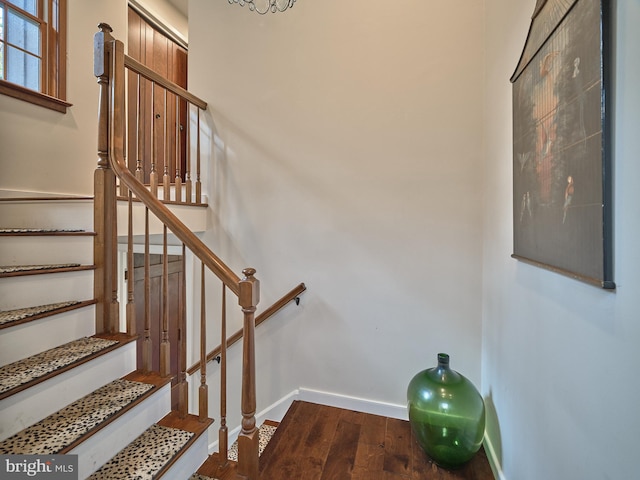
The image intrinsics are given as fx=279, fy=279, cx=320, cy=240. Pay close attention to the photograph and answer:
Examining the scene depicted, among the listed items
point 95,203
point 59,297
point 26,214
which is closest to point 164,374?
point 59,297

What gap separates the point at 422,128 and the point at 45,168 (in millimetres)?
3113

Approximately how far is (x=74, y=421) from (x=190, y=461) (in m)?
0.50

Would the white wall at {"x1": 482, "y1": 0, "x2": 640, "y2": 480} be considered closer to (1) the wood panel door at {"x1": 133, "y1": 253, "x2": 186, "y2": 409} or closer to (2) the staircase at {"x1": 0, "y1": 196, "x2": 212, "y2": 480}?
(2) the staircase at {"x1": 0, "y1": 196, "x2": 212, "y2": 480}

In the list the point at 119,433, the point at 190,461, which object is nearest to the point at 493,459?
the point at 190,461

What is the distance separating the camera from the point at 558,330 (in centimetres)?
95

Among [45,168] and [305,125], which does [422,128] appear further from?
[45,168]

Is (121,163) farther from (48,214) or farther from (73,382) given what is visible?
(73,382)

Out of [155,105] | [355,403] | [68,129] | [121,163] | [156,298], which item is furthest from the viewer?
[155,105]

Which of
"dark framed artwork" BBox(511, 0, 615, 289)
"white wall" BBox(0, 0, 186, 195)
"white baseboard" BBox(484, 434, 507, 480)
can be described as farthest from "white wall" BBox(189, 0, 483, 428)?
"white wall" BBox(0, 0, 186, 195)

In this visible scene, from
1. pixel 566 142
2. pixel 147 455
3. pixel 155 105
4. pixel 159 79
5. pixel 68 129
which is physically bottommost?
pixel 147 455

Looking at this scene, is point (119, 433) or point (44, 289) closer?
point (119, 433)

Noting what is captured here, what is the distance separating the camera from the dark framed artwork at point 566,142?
2.25ft

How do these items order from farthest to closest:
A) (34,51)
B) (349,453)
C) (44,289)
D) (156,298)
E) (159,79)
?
(156,298) < (34,51) < (159,79) < (349,453) < (44,289)

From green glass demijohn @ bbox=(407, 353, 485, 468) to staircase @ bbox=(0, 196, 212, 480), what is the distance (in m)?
1.19
